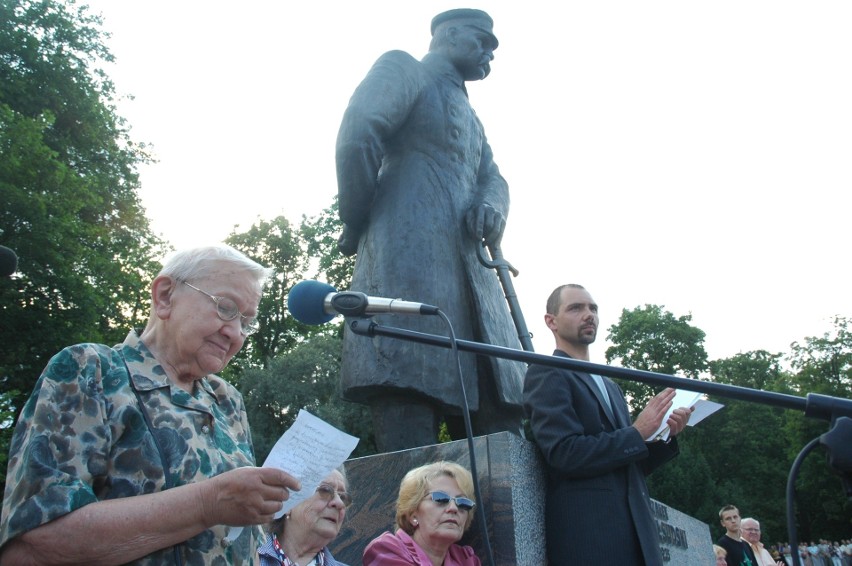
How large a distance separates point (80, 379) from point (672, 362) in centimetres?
3866

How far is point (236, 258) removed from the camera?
2252 mm

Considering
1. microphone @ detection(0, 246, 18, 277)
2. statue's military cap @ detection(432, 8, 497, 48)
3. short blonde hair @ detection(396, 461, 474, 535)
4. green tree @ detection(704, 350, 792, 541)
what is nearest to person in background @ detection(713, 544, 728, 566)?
short blonde hair @ detection(396, 461, 474, 535)

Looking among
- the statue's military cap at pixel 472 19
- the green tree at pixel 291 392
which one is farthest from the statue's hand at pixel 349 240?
the green tree at pixel 291 392

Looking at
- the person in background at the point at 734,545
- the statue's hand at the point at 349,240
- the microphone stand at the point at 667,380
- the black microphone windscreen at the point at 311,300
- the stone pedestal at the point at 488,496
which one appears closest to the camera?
the microphone stand at the point at 667,380

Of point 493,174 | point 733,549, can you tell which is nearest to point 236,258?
point 493,174

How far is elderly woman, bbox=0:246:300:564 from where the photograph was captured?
1649mm

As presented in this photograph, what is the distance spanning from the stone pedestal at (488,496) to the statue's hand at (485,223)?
155cm

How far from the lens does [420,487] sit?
3.61m

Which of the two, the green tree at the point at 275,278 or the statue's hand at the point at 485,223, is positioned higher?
the green tree at the point at 275,278

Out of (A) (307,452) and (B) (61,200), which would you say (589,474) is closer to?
(A) (307,452)

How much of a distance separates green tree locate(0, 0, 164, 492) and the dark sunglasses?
12964mm

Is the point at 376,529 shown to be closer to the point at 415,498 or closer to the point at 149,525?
the point at 415,498

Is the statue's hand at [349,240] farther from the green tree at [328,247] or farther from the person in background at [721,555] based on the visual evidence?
the green tree at [328,247]

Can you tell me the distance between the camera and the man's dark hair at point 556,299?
406 cm
